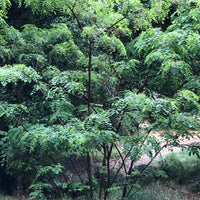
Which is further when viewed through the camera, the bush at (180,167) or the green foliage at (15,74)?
the bush at (180,167)

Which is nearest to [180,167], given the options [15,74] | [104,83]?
[104,83]

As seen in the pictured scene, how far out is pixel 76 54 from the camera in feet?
16.3

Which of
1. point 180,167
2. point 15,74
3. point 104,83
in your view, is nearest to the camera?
point 15,74

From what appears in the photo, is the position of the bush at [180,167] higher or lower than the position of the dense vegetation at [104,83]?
lower

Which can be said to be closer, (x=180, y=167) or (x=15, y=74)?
(x=15, y=74)

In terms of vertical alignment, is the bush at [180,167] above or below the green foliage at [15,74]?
below

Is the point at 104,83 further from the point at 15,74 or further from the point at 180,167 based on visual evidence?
the point at 180,167

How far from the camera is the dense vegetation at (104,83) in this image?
3514mm

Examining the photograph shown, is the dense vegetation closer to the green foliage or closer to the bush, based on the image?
the green foliage

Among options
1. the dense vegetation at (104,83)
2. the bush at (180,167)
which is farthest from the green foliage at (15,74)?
the bush at (180,167)

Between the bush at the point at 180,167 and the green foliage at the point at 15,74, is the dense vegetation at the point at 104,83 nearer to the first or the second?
the green foliage at the point at 15,74

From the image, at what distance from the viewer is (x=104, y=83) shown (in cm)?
470

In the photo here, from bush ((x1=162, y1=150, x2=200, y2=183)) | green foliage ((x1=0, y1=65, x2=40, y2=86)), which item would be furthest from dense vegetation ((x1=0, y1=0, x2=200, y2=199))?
bush ((x1=162, y1=150, x2=200, y2=183))

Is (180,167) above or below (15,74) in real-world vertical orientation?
below
